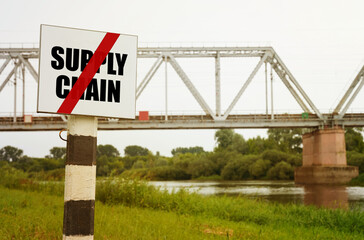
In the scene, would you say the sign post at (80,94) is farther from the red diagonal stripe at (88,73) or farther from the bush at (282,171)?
the bush at (282,171)

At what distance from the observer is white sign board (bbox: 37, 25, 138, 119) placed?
3.45 metres

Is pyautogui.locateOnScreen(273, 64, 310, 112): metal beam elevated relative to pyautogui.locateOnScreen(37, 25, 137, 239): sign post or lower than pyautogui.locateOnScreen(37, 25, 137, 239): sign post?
elevated

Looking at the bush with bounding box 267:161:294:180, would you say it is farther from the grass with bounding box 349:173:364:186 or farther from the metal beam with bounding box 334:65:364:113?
the grass with bounding box 349:173:364:186

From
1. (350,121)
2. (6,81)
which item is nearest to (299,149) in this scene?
(350,121)

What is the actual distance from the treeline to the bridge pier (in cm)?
746

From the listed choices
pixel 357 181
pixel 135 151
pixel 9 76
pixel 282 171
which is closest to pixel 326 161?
pixel 357 181

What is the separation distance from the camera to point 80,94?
3.51 metres

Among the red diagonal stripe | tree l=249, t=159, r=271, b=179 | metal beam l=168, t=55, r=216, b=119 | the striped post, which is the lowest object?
tree l=249, t=159, r=271, b=179

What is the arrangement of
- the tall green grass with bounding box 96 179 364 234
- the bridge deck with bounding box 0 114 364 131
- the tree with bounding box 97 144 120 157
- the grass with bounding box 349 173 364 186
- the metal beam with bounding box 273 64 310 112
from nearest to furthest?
the tall green grass with bounding box 96 179 364 234 < the grass with bounding box 349 173 364 186 < the bridge deck with bounding box 0 114 364 131 < the metal beam with bounding box 273 64 310 112 < the tree with bounding box 97 144 120 157

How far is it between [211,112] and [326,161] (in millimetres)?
15087

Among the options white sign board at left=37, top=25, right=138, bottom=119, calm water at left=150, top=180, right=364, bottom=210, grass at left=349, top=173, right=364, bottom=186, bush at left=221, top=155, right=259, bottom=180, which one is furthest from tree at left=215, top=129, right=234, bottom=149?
white sign board at left=37, top=25, right=138, bottom=119

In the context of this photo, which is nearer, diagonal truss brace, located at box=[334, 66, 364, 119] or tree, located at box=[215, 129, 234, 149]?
diagonal truss brace, located at box=[334, 66, 364, 119]

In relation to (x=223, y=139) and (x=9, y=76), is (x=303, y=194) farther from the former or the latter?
(x=223, y=139)

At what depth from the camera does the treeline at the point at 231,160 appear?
202 feet
